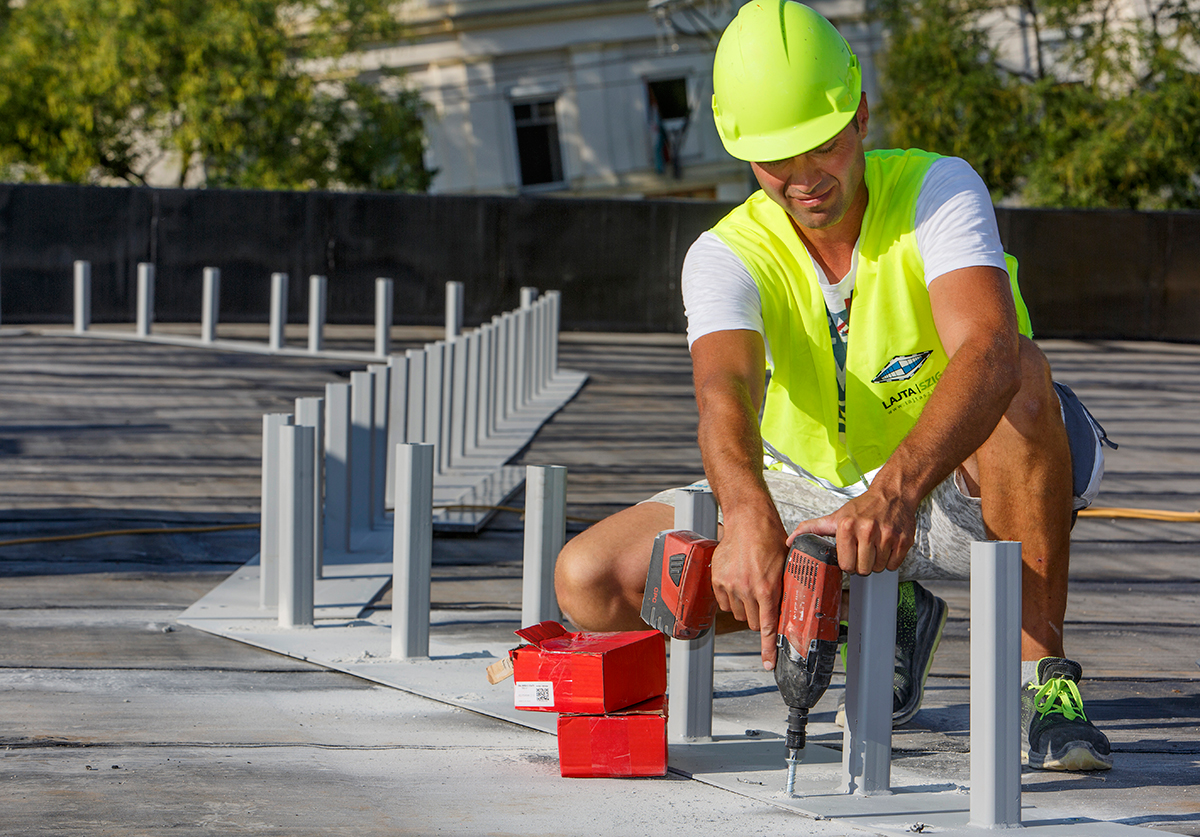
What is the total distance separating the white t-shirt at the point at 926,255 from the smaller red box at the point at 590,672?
2.24 ft

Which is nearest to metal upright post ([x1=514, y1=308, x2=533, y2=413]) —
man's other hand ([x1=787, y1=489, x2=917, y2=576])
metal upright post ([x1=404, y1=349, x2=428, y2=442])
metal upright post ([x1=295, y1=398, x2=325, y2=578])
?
metal upright post ([x1=404, y1=349, x2=428, y2=442])

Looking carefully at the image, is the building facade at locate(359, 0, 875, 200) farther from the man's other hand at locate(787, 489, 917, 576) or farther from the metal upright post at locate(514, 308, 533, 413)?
the man's other hand at locate(787, 489, 917, 576)

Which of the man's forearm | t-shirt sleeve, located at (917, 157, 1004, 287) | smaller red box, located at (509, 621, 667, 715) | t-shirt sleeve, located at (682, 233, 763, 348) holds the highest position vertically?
t-shirt sleeve, located at (917, 157, 1004, 287)

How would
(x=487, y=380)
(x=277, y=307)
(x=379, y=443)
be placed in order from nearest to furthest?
1. (x=379, y=443)
2. (x=487, y=380)
3. (x=277, y=307)

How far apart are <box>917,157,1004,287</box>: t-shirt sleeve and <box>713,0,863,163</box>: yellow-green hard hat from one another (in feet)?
0.86

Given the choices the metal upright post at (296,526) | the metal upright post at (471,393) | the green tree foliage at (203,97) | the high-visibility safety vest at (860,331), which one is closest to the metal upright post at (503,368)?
the metal upright post at (471,393)

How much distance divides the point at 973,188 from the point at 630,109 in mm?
23469

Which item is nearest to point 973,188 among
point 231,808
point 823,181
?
point 823,181

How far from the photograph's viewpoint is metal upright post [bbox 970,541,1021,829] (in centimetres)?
220

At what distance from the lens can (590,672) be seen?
2.49 meters

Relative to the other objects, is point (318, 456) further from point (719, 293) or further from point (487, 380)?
point (487, 380)

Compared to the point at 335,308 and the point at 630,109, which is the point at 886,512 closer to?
the point at 335,308

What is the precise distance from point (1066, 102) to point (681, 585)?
786 inches

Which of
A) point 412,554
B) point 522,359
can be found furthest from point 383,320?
point 412,554
